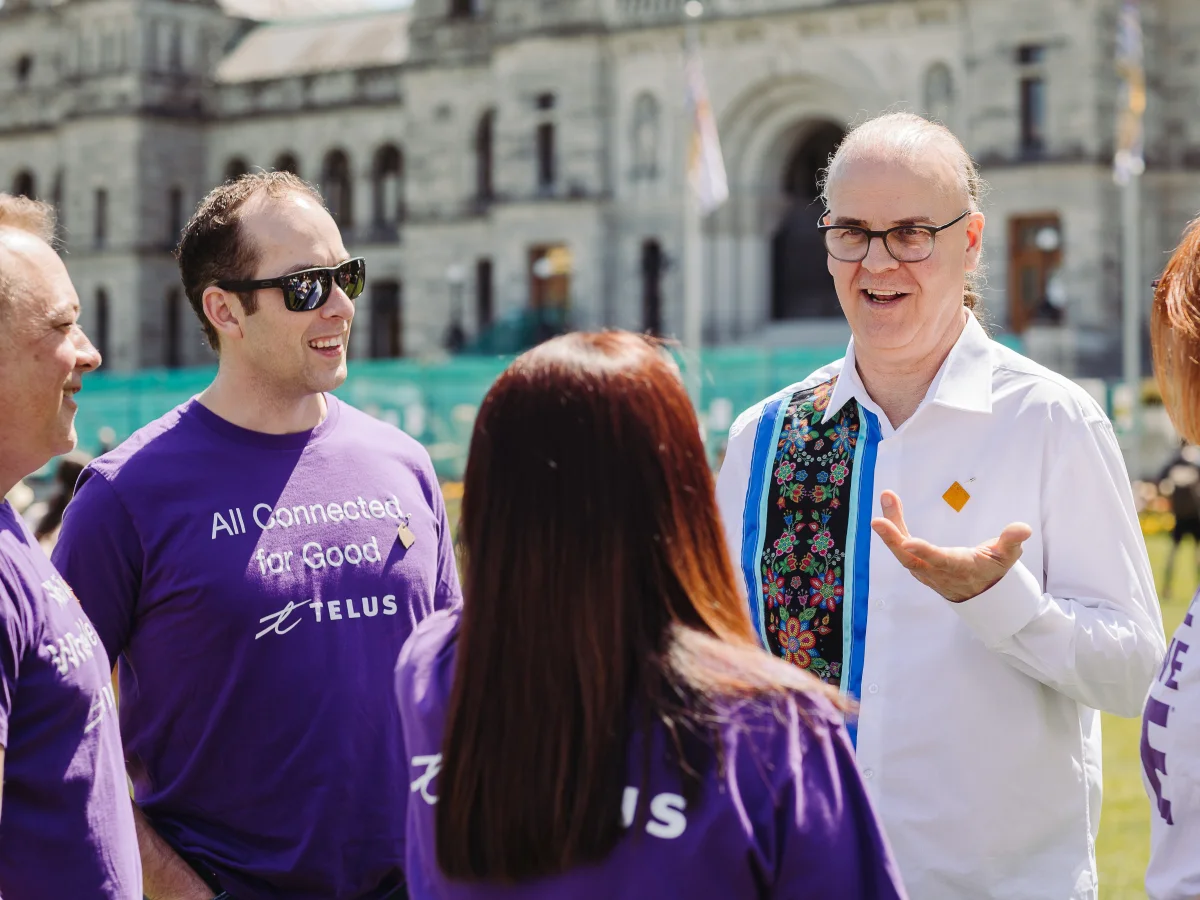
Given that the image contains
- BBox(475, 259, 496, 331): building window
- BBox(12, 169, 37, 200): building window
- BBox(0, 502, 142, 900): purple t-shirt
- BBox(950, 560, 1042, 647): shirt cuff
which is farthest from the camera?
BBox(12, 169, 37, 200): building window

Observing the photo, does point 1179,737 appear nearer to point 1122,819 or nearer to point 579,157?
point 1122,819

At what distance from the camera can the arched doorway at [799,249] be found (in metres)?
37.0

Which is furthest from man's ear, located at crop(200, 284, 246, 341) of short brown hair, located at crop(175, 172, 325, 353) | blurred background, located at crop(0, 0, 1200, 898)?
blurred background, located at crop(0, 0, 1200, 898)

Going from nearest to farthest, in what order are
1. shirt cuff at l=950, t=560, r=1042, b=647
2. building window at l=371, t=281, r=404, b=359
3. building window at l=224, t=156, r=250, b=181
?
shirt cuff at l=950, t=560, r=1042, b=647 < building window at l=371, t=281, r=404, b=359 < building window at l=224, t=156, r=250, b=181

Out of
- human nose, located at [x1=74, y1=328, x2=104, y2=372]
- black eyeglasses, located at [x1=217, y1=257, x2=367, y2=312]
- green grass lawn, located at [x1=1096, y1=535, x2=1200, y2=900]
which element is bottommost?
green grass lawn, located at [x1=1096, y1=535, x2=1200, y2=900]

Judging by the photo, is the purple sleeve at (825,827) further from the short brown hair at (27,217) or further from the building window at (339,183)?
the building window at (339,183)

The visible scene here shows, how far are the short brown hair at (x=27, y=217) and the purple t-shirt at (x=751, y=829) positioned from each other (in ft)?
5.28

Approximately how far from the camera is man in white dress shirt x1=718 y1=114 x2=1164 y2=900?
10.6 feet

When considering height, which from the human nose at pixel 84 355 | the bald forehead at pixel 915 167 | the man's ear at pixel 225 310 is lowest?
the human nose at pixel 84 355

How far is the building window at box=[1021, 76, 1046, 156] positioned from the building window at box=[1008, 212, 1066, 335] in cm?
138

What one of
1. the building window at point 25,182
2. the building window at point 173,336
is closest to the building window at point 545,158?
the building window at point 173,336

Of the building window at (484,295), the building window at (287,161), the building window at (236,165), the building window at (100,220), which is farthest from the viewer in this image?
the building window at (236,165)

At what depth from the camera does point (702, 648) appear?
7.23 feet

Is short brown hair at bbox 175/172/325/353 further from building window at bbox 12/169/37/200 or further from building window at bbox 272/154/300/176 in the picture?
building window at bbox 12/169/37/200
